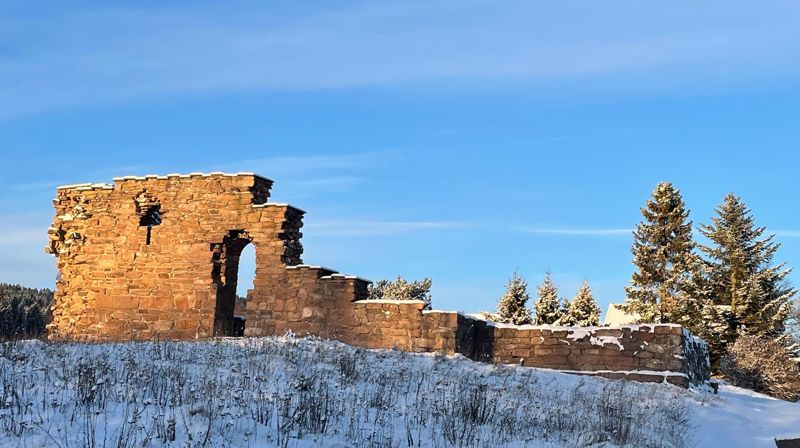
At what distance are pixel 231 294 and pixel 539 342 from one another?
27.4ft

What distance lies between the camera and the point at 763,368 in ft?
81.8

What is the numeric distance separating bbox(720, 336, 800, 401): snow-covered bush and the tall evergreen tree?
7.43m

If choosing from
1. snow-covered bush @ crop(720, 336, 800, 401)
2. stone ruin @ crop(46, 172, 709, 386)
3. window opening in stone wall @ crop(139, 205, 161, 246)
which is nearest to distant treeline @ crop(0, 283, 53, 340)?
stone ruin @ crop(46, 172, 709, 386)

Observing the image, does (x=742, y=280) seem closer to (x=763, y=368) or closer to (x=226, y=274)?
(x=763, y=368)

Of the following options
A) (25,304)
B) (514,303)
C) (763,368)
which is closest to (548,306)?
(514,303)

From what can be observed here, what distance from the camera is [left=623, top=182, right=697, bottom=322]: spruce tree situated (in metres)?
36.8

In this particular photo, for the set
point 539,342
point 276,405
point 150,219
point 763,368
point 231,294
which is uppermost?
point 150,219

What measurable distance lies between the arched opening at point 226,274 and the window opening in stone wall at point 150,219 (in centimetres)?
200

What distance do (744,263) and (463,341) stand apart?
935 inches

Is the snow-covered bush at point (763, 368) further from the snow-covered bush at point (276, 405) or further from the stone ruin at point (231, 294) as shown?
the snow-covered bush at point (276, 405)

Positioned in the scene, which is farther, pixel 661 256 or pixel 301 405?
pixel 661 256

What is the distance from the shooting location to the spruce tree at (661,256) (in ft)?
121

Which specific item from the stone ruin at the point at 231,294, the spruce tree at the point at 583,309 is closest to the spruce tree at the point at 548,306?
the spruce tree at the point at 583,309

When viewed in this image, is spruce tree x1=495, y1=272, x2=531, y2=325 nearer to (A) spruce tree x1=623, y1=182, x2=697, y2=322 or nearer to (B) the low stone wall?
(A) spruce tree x1=623, y1=182, x2=697, y2=322
